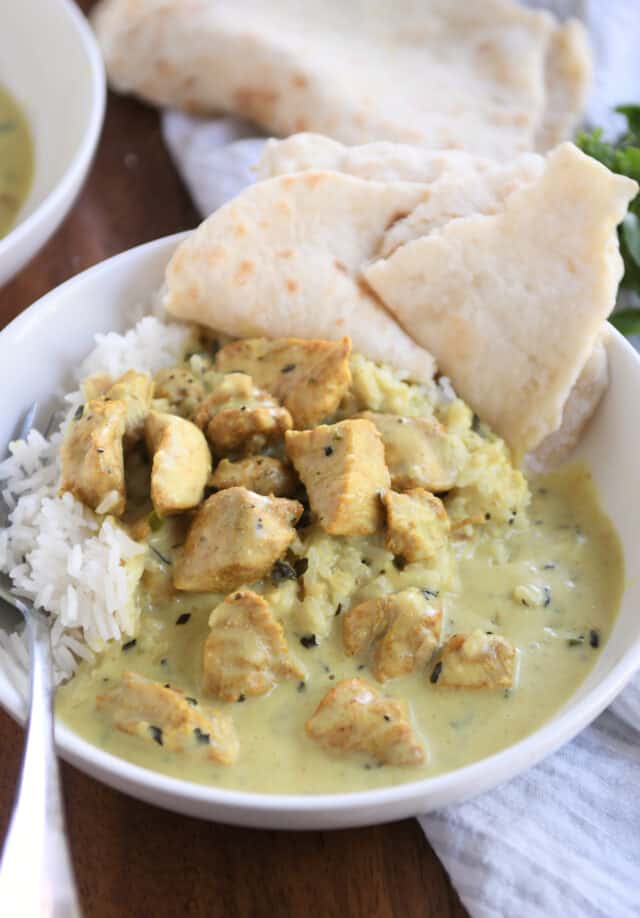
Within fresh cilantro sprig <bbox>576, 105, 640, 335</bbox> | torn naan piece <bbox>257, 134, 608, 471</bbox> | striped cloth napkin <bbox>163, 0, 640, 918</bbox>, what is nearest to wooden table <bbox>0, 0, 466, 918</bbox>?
striped cloth napkin <bbox>163, 0, 640, 918</bbox>

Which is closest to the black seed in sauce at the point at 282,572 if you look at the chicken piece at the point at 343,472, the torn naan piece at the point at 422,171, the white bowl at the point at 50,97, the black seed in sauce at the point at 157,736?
the chicken piece at the point at 343,472

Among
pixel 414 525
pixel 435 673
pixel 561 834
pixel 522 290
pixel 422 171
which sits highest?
pixel 422 171

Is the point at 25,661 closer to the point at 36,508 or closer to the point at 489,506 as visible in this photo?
the point at 36,508

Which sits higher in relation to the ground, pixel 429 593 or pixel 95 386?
pixel 95 386

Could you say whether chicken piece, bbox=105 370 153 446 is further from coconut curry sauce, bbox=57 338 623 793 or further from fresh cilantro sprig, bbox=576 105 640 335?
fresh cilantro sprig, bbox=576 105 640 335

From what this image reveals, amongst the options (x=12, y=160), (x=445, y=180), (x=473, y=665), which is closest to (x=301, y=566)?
(x=473, y=665)

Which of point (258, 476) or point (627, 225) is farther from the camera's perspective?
point (627, 225)

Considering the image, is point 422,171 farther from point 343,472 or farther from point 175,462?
point 175,462
